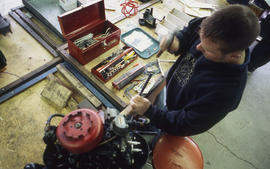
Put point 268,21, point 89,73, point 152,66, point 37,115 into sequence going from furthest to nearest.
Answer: point 268,21
point 152,66
point 89,73
point 37,115

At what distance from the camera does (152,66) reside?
4.76 ft

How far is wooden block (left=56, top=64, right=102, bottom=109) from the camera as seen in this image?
1.25 metres

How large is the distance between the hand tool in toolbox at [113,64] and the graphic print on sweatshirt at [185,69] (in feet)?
1.36

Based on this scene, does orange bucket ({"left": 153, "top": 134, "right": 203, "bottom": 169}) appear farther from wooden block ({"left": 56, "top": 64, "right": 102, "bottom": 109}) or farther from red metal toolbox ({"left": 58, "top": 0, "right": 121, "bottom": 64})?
red metal toolbox ({"left": 58, "top": 0, "right": 121, "bottom": 64})

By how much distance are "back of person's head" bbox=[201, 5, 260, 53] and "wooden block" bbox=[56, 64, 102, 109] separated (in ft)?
2.76

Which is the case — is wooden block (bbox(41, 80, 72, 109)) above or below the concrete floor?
above

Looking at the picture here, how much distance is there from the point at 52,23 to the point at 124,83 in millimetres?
949

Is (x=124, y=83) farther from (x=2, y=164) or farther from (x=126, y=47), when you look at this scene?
(x=2, y=164)

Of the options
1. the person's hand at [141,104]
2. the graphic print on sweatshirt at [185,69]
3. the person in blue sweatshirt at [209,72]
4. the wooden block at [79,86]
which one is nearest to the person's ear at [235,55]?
the person in blue sweatshirt at [209,72]

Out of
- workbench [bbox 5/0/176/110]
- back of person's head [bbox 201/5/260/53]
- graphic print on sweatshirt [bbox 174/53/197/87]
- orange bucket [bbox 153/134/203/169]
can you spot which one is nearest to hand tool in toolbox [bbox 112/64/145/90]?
workbench [bbox 5/0/176/110]

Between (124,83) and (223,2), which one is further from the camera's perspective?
(223,2)

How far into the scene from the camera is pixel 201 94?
91 centimetres

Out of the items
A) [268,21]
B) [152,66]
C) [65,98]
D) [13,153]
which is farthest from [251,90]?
[13,153]

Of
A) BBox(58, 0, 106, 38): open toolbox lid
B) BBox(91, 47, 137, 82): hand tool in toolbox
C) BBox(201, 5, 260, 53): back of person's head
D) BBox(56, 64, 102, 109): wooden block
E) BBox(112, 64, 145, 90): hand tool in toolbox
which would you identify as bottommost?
BBox(56, 64, 102, 109): wooden block
